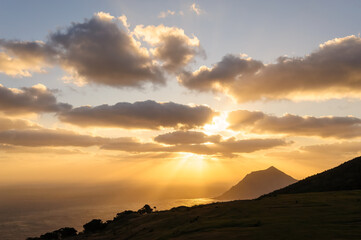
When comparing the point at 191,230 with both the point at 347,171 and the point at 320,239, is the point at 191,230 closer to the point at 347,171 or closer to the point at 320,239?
the point at 320,239

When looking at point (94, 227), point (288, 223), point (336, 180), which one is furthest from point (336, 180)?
point (94, 227)

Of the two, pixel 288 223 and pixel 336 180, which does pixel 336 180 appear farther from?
pixel 288 223

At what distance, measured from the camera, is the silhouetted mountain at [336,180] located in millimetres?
73938

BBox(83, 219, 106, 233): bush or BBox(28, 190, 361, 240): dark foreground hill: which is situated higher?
A: BBox(28, 190, 361, 240): dark foreground hill

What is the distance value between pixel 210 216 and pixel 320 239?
18119 mm

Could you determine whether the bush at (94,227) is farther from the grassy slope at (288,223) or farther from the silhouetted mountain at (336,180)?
the silhouetted mountain at (336,180)

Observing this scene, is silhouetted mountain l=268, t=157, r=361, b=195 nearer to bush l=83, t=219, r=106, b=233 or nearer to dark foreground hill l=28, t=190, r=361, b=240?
dark foreground hill l=28, t=190, r=361, b=240

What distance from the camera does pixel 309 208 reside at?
31016 millimetres

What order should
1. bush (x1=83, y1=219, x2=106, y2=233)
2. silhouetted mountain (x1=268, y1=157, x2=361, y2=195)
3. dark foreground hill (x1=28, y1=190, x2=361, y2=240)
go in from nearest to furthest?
dark foreground hill (x1=28, y1=190, x2=361, y2=240)
bush (x1=83, y1=219, x2=106, y2=233)
silhouetted mountain (x1=268, y1=157, x2=361, y2=195)

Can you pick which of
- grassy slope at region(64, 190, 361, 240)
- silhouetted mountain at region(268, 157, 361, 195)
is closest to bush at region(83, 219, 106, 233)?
grassy slope at region(64, 190, 361, 240)

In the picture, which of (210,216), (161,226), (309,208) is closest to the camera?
(309,208)

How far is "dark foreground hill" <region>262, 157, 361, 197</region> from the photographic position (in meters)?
74.0

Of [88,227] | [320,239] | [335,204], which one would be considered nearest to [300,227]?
[320,239]

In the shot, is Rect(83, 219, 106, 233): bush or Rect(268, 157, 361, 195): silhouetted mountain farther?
Rect(268, 157, 361, 195): silhouetted mountain
